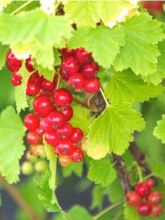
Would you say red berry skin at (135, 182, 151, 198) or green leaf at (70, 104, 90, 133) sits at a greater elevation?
green leaf at (70, 104, 90, 133)

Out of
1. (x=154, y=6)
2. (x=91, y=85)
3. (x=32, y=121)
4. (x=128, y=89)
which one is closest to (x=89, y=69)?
(x=91, y=85)

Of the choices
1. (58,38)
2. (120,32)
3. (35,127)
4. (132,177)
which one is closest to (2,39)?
(58,38)

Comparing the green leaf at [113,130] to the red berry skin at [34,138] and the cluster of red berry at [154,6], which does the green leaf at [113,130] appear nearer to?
the red berry skin at [34,138]

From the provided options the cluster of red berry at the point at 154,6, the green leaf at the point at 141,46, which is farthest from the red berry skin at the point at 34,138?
the cluster of red berry at the point at 154,6

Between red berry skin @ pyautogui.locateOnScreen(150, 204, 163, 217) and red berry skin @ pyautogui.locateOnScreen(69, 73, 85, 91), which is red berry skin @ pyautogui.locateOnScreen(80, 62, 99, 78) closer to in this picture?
red berry skin @ pyautogui.locateOnScreen(69, 73, 85, 91)

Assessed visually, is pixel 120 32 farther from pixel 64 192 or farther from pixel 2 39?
pixel 64 192

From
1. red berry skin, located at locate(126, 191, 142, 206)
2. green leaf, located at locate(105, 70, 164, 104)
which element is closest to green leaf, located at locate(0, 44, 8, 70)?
green leaf, located at locate(105, 70, 164, 104)

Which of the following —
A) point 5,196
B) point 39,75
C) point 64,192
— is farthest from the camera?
point 5,196
